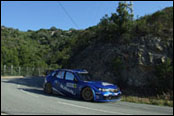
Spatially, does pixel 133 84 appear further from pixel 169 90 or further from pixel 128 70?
pixel 169 90

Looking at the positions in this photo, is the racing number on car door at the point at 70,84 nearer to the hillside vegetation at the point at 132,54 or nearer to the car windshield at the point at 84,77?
the car windshield at the point at 84,77

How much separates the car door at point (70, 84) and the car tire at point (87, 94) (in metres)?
0.57

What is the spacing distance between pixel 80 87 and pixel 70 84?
73cm

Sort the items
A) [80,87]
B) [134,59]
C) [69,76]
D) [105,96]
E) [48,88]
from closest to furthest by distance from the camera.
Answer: [105,96]
[80,87]
[69,76]
[48,88]
[134,59]

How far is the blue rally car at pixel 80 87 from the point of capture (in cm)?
1003

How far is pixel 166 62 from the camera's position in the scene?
572 inches

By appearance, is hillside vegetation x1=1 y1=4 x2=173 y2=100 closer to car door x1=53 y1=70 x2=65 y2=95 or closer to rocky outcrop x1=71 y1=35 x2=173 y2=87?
rocky outcrop x1=71 y1=35 x2=173 y2=87

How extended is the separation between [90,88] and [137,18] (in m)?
12.1

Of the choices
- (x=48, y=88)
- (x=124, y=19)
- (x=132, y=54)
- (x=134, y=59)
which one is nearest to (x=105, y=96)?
(x=48, y=88)

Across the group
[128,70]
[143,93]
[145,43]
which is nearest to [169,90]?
[143,93]

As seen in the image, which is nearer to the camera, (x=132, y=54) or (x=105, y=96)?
(x=105, y=96)

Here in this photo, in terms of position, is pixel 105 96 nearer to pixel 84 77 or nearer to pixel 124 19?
pixel 84 77

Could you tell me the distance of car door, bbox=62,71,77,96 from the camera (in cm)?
1093

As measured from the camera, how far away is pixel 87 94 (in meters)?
10.3
